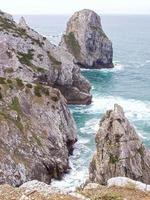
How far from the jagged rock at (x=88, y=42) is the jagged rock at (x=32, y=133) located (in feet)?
264

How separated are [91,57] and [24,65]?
197 ft

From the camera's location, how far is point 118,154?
48875 millimetres

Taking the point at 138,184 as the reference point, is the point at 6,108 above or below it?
below

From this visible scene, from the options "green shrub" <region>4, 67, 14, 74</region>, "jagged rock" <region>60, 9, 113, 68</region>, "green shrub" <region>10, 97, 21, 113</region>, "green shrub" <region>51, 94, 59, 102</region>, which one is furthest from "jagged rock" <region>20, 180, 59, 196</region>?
"jagged rock" <region>60, 9, 113, 68</region>

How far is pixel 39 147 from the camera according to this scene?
59125 millimetres

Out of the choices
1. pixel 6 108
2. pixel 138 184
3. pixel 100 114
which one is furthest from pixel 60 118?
pixel 138 184

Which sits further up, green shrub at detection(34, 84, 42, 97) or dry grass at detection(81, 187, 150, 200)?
dry grass at detection(81, 187, 150, 200)

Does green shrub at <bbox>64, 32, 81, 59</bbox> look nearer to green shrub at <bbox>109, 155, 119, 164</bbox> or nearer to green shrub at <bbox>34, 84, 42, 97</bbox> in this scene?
green shrub at <bbox>34, 84, 42, 97</bbox>

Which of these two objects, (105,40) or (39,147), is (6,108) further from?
(105,40)

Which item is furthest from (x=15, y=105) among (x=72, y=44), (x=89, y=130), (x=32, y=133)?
(x=72, y=44)

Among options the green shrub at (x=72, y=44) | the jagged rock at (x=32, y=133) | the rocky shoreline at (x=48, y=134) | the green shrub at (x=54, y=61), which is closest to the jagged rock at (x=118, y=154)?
the rocky shoreline at (x=48, y=134)

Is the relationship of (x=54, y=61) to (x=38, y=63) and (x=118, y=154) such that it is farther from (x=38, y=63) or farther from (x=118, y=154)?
(x=118, y=154)

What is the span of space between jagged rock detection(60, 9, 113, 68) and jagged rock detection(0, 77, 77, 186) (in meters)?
80.4

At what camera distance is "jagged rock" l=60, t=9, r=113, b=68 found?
150250 millimetres
